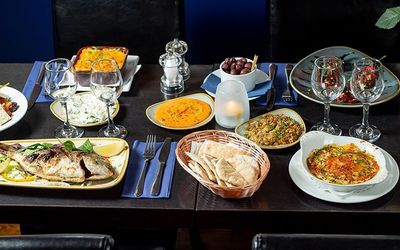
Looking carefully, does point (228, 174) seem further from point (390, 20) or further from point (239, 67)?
point (390, 20)

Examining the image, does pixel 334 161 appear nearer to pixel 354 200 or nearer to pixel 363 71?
pixel 354 200

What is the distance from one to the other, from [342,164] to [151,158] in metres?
0.51

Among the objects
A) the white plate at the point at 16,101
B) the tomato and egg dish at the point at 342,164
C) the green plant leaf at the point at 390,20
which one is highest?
the green plant leaf at the point at 390,20

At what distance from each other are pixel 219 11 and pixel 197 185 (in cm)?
164

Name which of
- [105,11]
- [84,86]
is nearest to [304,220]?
[84,86]

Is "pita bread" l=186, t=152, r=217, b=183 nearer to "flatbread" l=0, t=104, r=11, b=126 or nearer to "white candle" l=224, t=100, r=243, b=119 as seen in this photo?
"white candle" l=224, t=100, r=243, b=119

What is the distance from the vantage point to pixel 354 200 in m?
1.66

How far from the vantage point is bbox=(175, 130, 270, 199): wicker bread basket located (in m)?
1.65

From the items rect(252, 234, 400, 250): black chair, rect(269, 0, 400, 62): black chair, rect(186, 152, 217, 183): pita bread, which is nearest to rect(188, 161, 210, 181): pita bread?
rect(186, 152, 217, 183): pita bread

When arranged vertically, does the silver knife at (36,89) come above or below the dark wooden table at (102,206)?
above

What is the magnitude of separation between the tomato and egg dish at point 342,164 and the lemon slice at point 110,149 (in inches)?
20.1

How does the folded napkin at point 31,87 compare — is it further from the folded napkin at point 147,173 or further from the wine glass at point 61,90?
the folded napkin at point 147,173

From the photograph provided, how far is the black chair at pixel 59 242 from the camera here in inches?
53.5

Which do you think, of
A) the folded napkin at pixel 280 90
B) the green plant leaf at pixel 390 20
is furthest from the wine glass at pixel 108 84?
the green plant leaf at pixel 390 20
